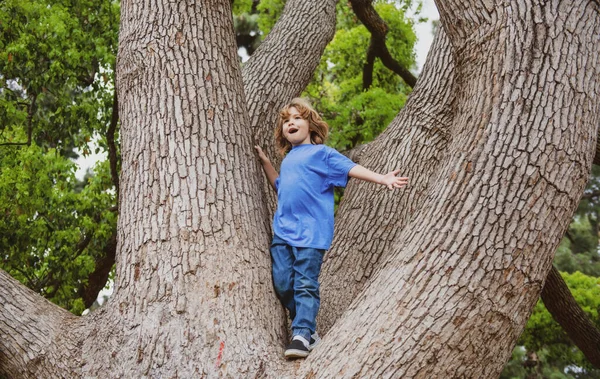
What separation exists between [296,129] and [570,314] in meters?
3.58

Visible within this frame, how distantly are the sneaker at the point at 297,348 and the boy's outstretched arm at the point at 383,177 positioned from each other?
89 cm

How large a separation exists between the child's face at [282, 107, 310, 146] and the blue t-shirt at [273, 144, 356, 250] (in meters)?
0.22

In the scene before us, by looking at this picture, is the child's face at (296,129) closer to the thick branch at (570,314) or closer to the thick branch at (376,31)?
the thick branch at (570,314)

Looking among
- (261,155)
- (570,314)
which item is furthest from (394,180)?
(570,314)

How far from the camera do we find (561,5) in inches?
114

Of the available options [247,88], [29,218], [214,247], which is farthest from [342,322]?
[29,218]

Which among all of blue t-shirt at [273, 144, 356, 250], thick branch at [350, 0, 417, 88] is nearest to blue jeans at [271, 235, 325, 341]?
blue t-shirt at [273, 144, 356, 250]

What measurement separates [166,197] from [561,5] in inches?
83.5

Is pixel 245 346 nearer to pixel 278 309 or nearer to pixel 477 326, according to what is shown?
pixel 278 309

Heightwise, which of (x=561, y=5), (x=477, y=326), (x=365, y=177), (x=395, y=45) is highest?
(x=395, y=45)

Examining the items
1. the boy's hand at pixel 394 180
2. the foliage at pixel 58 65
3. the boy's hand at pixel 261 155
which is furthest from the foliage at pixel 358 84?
the boy's hand at pixel 394 180

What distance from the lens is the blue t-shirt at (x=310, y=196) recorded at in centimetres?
348

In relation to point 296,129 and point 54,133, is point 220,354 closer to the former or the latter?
point 296,129

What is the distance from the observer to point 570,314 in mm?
5910
